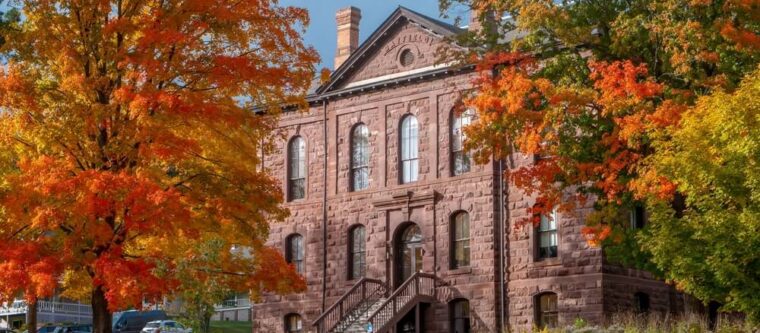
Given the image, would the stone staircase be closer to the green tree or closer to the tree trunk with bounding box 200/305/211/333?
the tree trunk with bounding box 200/305/211/333

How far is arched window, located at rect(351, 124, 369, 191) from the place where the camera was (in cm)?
5184

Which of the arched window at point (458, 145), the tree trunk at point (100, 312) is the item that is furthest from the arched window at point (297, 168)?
the tree trunk at point (100, 312)

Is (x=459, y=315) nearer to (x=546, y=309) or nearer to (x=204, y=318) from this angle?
(x=546, y=309)

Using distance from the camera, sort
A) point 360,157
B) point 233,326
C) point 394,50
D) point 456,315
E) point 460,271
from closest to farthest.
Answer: point 460,271
point 456,315
point 394,50
point 360,157
point 233,326

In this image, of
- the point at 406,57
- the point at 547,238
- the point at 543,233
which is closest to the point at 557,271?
the point at 547,238

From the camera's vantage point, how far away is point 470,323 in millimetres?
47531

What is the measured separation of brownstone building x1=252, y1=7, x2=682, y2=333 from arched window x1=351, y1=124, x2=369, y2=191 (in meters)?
0.05

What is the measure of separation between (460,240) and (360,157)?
5768mm

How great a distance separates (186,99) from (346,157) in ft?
74.7

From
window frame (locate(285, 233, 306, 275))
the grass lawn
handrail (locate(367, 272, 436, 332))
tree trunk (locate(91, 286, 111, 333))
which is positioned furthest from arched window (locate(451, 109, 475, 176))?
tree trunk (locate(91, 286, 111, 333))

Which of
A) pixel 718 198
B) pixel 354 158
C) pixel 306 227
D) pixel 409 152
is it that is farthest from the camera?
pixel 306 227

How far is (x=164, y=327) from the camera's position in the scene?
56.5 m

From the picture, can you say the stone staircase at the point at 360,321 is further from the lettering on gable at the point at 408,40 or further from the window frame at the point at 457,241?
the lettering on gable at the point at 408,40

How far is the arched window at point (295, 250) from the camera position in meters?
53.8
